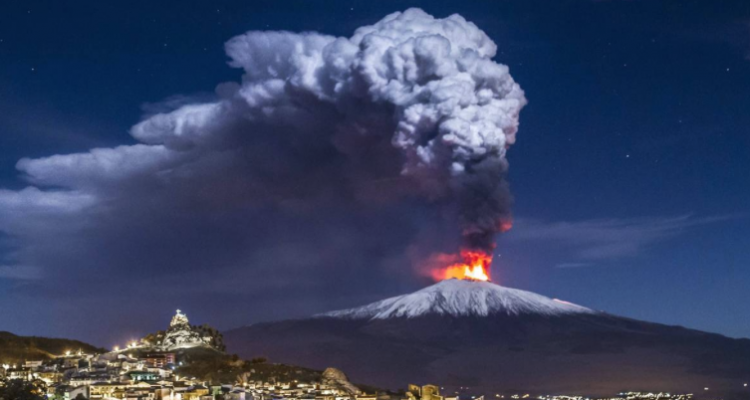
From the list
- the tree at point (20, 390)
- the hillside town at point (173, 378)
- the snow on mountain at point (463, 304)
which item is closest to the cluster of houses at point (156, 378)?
the hillside town at point (173, 378)

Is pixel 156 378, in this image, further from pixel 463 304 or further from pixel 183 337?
pixel 463 304

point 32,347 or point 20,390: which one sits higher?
point 32,347

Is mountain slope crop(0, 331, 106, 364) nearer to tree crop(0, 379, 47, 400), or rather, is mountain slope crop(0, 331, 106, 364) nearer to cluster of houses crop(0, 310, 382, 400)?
cluster of houses crop(0, 310, 382, 400)

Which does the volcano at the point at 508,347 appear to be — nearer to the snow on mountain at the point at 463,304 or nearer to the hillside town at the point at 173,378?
the snow on mountain at the point at 463,304

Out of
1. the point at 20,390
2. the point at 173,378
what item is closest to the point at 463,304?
the point at 173,378

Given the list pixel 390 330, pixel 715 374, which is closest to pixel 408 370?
pixel 390 330

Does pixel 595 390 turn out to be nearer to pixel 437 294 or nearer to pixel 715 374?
pixel 715 374
